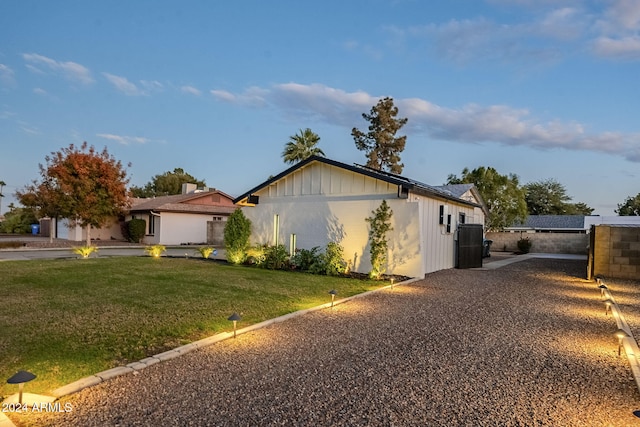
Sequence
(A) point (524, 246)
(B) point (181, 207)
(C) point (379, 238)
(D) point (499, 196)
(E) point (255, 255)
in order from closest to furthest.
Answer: (C) point (379, 238) → (E) point (255, 255) → (B) point (181, 207) → (A) point (524, 246) → (D) point (499, 196)

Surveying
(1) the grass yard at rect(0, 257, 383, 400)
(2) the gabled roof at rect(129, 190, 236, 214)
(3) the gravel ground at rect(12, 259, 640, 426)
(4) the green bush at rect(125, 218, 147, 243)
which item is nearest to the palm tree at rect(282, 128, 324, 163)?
(2) the gabled roof at rect(129, 190, 236, 214)

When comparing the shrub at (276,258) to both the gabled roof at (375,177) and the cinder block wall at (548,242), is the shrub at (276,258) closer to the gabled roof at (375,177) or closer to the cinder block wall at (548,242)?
the gabled roof at (375,177)

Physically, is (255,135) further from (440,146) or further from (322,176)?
(440,146)

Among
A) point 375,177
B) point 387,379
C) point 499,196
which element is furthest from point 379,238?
point 499,196

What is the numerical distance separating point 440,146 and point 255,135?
45.9ft

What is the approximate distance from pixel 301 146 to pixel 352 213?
19.1 m

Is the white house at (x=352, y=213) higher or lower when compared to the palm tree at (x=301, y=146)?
lower

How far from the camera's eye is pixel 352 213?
1213 centimetres

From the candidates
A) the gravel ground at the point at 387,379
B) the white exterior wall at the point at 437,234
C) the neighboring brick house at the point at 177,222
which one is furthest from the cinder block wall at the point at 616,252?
the neighboring brick house at the point at 177,222

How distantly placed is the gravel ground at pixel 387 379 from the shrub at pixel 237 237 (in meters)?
8.02

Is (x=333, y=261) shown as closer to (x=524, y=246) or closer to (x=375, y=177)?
(x=375, y=177)

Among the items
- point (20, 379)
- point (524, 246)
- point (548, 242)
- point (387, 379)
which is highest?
point (548, 242)

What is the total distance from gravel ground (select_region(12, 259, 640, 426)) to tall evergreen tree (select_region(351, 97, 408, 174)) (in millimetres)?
28620

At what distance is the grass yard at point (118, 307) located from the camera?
4.09 metres
